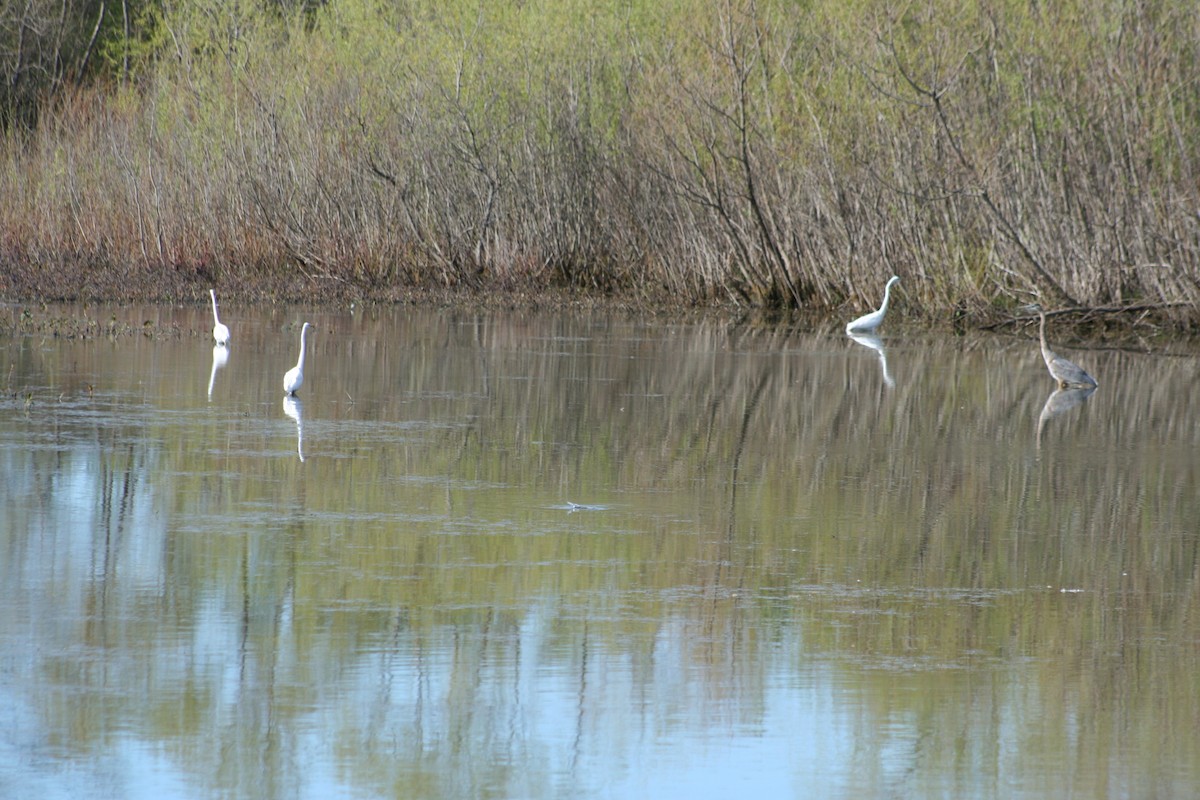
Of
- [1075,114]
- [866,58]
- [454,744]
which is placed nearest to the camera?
[454,744]

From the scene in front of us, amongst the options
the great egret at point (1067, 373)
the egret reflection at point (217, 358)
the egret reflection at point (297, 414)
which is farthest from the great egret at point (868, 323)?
the egret reflection at point (297, 414)

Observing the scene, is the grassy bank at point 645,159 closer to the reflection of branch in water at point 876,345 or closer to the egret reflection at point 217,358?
the reflection of branch in water at point 876,345

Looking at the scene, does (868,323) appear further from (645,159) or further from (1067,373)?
(645,159)

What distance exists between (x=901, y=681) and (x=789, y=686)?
37 centimetres

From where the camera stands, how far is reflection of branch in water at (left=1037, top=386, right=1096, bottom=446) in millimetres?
11836

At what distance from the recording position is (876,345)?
58.0ft

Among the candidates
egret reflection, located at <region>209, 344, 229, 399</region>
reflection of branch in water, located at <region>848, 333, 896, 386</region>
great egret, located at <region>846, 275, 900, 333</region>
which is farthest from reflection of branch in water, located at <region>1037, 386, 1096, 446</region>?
egret reflection, located at <region>209, 344, 229, 399</region>

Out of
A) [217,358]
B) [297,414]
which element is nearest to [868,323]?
[217,358]

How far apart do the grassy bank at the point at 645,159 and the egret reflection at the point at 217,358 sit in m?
7.26

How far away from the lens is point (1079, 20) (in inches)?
745

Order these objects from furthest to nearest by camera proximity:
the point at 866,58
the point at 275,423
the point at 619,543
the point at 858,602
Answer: the point at 866,58 < the point at 275,423 < the point at 619,543 < the point at 858,602

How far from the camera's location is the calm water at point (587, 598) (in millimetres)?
4516

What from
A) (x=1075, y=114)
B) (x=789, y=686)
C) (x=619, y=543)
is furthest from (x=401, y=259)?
(x=789, y=686)

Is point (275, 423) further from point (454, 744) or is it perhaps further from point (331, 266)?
point (331, 266)
